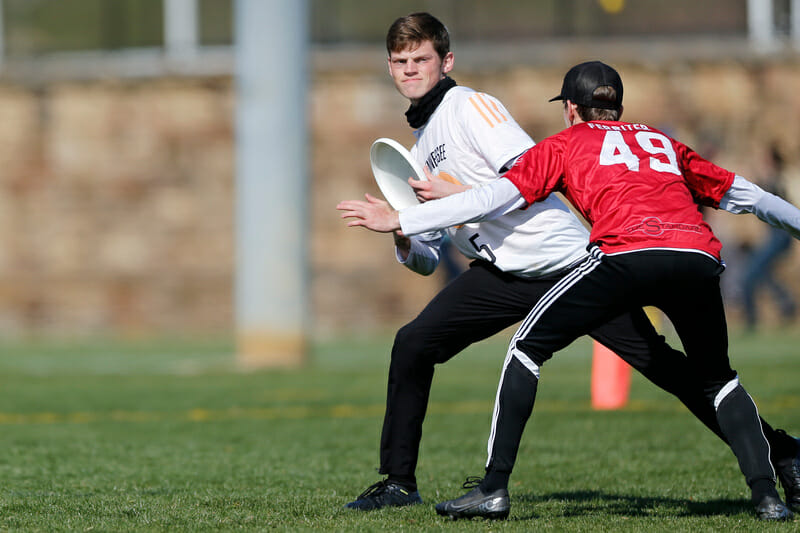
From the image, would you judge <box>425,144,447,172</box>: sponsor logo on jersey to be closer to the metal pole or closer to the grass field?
the grass field

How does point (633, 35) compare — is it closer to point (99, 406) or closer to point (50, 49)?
point (50, 49)

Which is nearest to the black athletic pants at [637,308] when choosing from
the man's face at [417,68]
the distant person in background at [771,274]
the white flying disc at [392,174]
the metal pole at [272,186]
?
the white flying disc at [392,174]

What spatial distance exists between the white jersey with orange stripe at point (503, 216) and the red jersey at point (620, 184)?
34 cm

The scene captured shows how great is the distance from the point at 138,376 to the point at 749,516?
884cm

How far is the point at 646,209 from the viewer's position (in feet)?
15.8

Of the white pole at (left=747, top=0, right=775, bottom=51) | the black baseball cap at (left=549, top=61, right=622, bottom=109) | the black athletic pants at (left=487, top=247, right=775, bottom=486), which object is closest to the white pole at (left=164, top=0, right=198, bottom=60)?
the white pole at (left=747, top=0, right=775, bottom=51)

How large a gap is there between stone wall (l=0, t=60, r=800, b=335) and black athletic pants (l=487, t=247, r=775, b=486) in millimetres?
14646

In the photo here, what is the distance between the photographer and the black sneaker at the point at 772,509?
4.86 metres

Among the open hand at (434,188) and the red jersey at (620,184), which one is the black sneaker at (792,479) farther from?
the open hand at (434,188)

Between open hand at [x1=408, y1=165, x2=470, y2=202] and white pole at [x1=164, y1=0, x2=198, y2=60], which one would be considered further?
white pole at [x1=164, y1=0, x2=198, y2=60]

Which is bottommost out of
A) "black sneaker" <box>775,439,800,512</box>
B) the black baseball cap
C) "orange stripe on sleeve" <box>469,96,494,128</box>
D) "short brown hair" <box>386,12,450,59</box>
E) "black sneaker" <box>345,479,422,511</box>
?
"black sneaker" <box>345,479,422,511</box>

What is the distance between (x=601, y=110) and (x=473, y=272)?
3.20 feet

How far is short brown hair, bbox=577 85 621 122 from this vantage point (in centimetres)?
507

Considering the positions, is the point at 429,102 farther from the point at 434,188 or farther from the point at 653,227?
the point at 653,227
